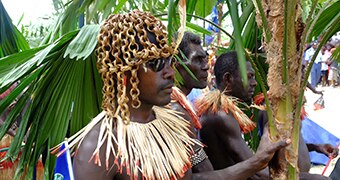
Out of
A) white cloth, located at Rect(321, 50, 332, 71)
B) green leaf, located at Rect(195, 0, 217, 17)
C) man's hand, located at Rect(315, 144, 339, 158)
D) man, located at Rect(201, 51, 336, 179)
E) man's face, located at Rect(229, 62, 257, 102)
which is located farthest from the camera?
white cloth, located at Rect(321, 50, 332, 71)

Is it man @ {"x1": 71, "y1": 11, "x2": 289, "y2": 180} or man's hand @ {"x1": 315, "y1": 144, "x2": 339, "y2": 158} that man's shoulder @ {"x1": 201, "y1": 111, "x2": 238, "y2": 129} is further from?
man's hand @ {"x1": 315, "y1": 144, "x2": 339, "y2": 158}

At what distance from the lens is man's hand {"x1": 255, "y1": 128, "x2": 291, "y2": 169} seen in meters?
1.80

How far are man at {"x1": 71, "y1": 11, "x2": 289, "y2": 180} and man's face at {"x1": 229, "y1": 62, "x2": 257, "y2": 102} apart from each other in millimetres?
1232

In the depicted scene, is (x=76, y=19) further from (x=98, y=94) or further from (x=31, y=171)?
(x=31, y=171)

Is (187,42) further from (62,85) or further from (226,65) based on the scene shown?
(62,85)

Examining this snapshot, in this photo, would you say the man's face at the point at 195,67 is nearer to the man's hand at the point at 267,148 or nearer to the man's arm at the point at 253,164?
the man's arm at the point at 253,164

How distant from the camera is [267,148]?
6.10 feet

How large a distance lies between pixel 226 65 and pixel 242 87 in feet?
0.58

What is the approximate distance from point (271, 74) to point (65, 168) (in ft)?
2.72

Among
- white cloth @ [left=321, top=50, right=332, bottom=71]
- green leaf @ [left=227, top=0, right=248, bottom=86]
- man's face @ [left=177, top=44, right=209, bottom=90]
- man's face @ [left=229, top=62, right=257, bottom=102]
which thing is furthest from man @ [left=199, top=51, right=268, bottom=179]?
white cloth @ [left=321, top=50, right=332, bottom=71]

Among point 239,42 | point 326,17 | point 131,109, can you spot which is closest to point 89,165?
point 131,109

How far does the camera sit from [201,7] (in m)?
2.59

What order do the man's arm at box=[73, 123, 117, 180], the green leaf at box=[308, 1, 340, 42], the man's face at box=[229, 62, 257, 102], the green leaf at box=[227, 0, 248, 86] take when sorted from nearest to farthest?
1. the green leaf at box=[227, 0, 248, 86]
2. the man's arm at box=[73, 123, 117, 180]
3. the green leaf at box=[308, 1, 340, 42]
4. the man's face at box=[229, 62, 257, 102]

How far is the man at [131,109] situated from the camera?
65.9 inches
